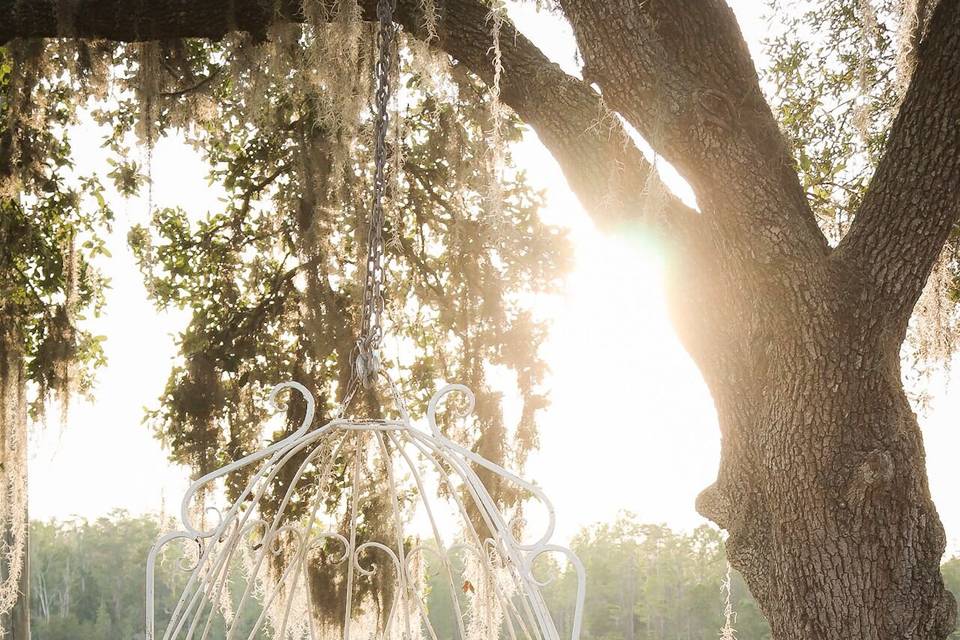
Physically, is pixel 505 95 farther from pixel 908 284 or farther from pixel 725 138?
pixel 908 284

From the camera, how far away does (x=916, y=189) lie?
82.6 inches

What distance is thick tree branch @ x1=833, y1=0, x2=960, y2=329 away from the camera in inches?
82.1

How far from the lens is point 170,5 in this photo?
2.83 meters

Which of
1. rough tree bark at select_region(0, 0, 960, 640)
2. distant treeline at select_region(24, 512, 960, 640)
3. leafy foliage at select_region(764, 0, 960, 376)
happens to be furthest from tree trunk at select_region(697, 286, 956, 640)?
distant treeline at select_region(24, 512, 960, 640)

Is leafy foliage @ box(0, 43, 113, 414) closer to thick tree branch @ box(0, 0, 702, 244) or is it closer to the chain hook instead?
thick tree branch @ box(0, 0, 702, 244)

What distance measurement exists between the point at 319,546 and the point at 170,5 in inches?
84.8

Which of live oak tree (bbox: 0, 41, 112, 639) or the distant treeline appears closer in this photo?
live oak tree (bbox: 0, 41, 112, 639)

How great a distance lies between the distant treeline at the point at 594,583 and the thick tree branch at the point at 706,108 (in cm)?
1779

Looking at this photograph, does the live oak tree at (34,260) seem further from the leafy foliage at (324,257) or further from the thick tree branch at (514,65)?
the thick tree branch at (514,65)

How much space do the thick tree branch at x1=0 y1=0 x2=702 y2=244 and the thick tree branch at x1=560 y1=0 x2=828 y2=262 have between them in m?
0.11

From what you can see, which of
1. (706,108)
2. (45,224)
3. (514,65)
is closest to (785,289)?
(706,108)

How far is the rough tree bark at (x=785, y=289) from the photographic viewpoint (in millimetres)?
2016

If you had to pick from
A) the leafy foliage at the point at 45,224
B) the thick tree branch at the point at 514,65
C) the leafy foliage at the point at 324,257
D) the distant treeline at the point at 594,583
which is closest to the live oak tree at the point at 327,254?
the leafy foliage at the point at 324,257

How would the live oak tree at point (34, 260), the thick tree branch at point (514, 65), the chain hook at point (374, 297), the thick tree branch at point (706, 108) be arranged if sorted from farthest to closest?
1. the live oak tree at point (34, 260)
2. the thick tree branch at point (514, 65)
3. the thick tree branch at point (706, 108)
4. the chain hook at point (374, 297)
